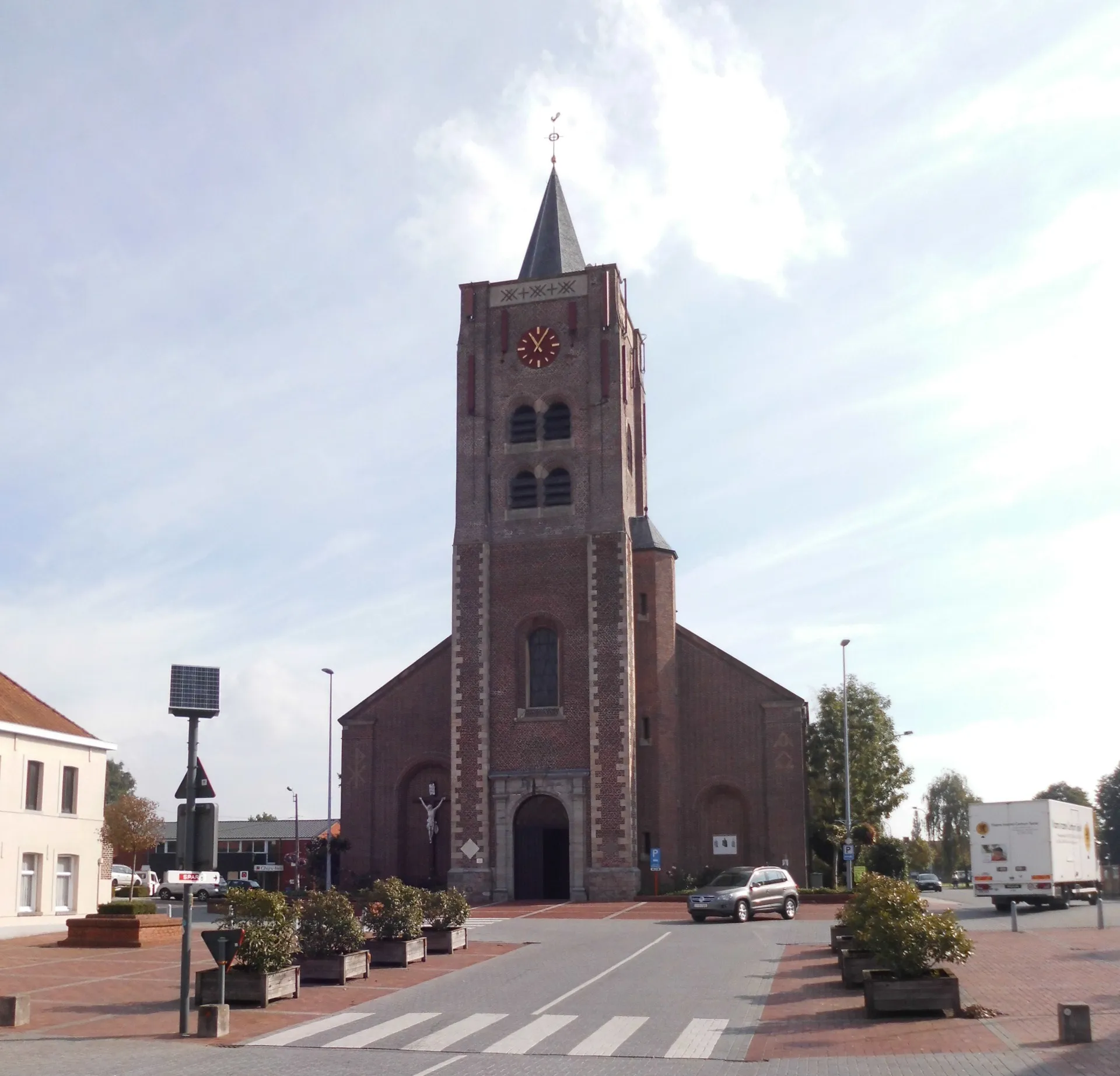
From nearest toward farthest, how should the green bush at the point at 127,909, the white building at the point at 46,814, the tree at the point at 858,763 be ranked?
the green bush at the point at 127,909
the white building at the point at 46,814
the tree at the point at 858,763

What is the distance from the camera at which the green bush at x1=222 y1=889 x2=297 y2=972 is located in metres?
17.9

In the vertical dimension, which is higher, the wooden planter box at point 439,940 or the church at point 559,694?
the church at point 559,694

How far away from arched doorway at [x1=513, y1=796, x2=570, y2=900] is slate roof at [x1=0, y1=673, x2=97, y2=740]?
18.3m

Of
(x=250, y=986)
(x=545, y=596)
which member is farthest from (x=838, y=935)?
(x=545, y=596)

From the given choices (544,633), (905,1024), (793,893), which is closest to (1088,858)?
(793,893)

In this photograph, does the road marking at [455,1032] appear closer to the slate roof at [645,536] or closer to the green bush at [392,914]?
the green bush at [392,914]

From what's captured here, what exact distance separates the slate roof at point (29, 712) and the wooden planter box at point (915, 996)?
79.3 feet

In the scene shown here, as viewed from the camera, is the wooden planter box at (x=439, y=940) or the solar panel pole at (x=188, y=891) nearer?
the solar panel pole at (x=188, y=891)

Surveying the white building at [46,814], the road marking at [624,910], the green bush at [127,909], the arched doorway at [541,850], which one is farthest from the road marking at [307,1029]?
the arched doorway at [541,850]

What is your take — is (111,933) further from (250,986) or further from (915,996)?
(915,996)

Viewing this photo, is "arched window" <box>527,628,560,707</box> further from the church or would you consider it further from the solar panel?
the solar panel

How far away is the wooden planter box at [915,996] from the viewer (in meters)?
15.6

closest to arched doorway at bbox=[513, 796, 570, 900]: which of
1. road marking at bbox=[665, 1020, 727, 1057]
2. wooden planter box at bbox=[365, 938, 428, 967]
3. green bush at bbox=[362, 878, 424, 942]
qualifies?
green bush at bbox=[362, 878, 424, 942]

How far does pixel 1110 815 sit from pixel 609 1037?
113 metres
